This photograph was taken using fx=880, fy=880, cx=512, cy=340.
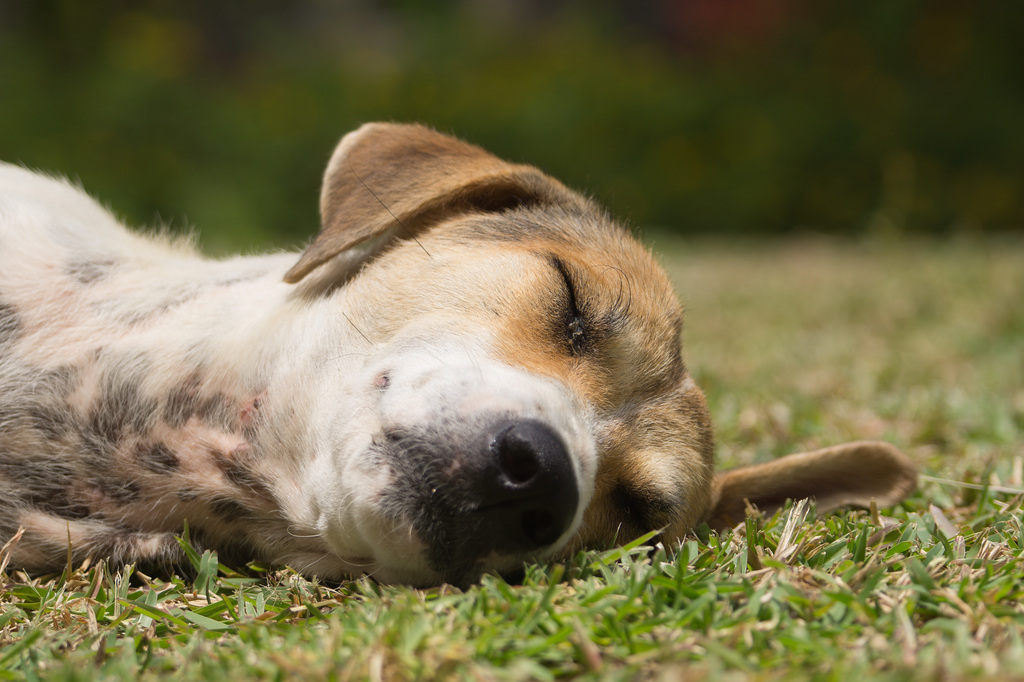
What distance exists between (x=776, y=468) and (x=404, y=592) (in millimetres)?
1546

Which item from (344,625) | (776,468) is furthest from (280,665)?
(776,468)

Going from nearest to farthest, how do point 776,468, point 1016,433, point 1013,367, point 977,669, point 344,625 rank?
point 977,669 < point 344,625 < point 776,468 < point 1016,433 < point 1013,367

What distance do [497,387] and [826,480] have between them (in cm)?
148

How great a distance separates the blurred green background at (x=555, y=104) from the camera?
1374cm

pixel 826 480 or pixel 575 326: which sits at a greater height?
pixel 575 326

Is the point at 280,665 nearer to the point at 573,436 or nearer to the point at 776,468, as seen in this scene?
the point at 573,436

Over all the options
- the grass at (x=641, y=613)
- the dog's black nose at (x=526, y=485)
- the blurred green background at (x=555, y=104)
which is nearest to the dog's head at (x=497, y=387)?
the dog's black nose at (x=526, y=485)

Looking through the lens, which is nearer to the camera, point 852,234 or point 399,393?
point 399,393

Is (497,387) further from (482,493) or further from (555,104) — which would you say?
(555,104)

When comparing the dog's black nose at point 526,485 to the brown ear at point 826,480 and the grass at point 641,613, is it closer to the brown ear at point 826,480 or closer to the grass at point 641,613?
the grass at point 641,613

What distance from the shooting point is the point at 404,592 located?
211 centimetres

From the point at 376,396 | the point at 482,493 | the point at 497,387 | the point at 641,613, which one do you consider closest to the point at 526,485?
the point at 482,493

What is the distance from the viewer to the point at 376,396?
244cm

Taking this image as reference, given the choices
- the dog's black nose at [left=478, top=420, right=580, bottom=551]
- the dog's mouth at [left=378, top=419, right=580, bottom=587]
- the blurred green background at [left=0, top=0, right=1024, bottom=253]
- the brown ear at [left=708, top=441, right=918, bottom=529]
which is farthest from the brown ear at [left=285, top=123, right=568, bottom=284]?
the blurred green background at [left=0, top=0, right=1024, bottom=253]
